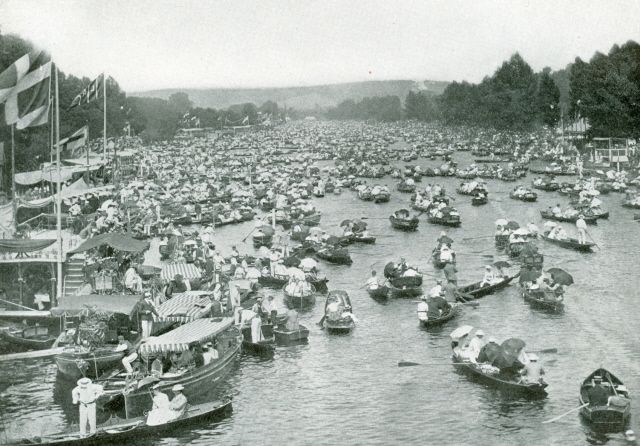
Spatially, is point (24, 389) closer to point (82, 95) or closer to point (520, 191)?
point (82, 95)

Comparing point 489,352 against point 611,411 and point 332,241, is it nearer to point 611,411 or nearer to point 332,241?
point 611,411

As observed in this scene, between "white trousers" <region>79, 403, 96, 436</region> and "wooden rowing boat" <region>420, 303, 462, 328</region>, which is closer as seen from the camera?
"white trousers" <region>79, 403, 96, 436</region>

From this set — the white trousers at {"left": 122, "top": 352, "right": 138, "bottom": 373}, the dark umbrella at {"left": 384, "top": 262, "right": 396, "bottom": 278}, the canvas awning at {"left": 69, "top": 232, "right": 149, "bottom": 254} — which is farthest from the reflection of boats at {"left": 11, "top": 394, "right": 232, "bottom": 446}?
the dark umbrella at {"left": 384, "top": 262, "right": 396, "bottom": 278}

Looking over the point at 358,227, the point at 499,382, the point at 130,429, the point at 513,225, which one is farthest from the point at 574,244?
the point at 130,429

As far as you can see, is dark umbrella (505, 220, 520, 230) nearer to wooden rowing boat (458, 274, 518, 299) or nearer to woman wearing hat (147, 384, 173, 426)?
wooden rowing boat (458, 274, 518, 299)

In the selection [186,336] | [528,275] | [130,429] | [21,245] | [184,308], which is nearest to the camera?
[130,429]
